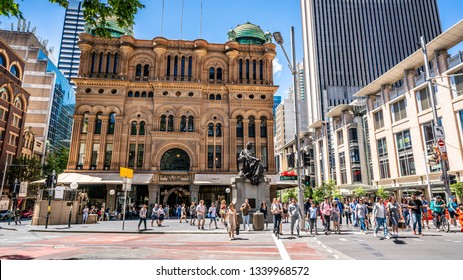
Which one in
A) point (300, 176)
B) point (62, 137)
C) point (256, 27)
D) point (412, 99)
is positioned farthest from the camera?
point (62, 137)

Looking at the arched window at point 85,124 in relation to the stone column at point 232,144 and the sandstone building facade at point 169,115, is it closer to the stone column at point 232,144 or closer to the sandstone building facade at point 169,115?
the sandstone building facade at point 169,115

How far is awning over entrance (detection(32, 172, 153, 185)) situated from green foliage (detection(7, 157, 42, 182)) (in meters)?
15.9

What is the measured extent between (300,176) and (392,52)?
104 m

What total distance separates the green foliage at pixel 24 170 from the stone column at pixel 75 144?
45.4 ft

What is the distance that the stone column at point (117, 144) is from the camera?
3440 centimetres

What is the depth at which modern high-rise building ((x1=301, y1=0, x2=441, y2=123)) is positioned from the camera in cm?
9519

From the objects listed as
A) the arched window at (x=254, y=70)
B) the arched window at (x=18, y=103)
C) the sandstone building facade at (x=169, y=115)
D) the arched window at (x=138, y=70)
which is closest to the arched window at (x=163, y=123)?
the sandstone building facade at (x=169, y=115)

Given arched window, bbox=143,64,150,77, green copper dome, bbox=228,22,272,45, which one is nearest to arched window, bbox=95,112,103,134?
arched window, bbox=143,64,150,77

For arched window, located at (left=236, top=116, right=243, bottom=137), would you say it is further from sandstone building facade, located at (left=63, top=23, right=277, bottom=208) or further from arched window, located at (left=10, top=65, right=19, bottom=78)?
arched window, located at (left=10, top=65, right=19, bottom=78)

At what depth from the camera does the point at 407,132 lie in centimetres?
3428

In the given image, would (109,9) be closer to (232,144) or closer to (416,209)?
(416,209)

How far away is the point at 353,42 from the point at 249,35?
7251cm

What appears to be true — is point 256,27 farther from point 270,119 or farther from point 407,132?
point 407,132
